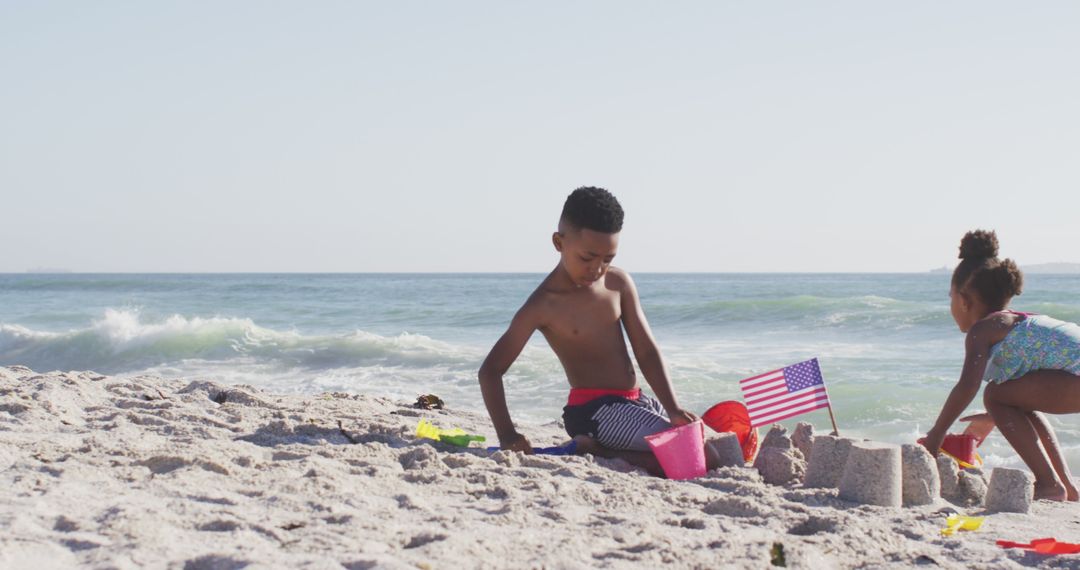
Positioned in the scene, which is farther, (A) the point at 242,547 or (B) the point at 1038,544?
(B) the point at 1038,544

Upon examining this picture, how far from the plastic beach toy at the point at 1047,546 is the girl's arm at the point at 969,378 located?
94cm

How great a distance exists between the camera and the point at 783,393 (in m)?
4.44

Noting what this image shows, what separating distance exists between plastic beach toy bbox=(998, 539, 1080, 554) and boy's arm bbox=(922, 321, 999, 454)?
0.92 m

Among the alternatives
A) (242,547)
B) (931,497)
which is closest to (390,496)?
(242,547)

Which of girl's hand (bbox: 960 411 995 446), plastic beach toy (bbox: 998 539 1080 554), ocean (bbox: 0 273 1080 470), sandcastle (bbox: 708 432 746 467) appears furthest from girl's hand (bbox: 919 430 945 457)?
ocean (bbox: 0 273 1080 470)

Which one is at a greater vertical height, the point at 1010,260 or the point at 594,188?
the point at 594,188

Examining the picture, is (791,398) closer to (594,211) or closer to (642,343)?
(642,343)

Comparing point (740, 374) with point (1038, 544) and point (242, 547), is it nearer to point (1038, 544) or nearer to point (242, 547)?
point (1038, 544)

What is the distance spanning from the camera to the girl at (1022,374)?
385cm

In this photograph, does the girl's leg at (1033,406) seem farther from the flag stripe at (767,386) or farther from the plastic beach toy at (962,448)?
the flag stripe at (767,386)

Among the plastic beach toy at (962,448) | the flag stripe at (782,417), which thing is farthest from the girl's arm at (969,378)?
the flag stripe at (782,417)

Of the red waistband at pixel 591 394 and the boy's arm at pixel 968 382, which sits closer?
the boy's arm at pixel 968 382

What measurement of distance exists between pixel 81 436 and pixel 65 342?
10.7 meters

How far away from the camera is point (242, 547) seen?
7.72 ft
